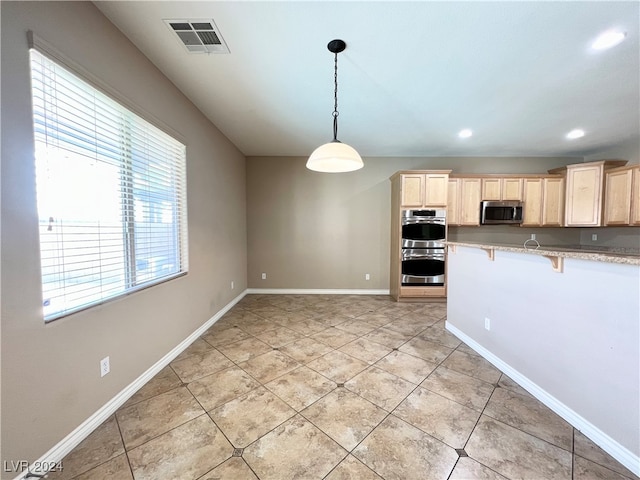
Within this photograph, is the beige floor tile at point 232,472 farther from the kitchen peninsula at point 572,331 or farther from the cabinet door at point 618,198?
the cabinet door at point 618,198

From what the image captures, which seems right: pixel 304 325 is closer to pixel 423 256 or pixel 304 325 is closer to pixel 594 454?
pixel 423 256

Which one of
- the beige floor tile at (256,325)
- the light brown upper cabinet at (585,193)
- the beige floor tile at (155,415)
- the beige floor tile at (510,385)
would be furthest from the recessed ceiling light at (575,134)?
the beige floor tile at (155,415)

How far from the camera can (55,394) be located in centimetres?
131

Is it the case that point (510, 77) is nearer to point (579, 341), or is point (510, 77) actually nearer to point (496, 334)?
point (579, 341)

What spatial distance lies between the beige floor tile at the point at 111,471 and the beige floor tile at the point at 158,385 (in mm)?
527

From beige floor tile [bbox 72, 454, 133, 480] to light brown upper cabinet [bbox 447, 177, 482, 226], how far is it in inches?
195

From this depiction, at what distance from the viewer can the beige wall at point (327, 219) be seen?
470cm

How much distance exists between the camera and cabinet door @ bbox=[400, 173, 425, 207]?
4.09 metres

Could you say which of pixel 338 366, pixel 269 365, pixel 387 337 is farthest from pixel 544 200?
pixel 269 365

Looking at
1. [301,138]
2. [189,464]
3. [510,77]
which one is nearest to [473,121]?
[510,77]

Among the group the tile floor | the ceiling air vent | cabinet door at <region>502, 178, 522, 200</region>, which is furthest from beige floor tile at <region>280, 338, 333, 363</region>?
cabinet door at <region>502, 178, 522, 200</region>

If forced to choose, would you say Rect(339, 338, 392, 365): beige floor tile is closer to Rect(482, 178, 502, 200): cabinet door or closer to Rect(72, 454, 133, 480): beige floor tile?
Rect(72, 454, 133, 480): beige floor tile

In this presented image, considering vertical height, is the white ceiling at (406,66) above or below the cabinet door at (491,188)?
above

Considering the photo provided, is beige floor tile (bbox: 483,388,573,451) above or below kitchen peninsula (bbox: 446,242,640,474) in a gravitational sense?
below
